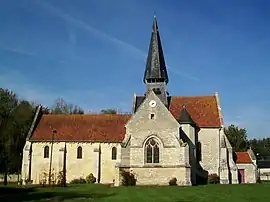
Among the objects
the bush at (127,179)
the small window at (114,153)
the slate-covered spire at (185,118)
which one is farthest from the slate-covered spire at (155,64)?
the bush at (127,179)

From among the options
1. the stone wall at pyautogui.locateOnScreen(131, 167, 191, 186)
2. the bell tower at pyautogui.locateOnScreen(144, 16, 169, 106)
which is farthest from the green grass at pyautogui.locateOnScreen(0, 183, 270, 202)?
the bell tower at pyautogui.locateOnScreen(144, 16, 169, 106)

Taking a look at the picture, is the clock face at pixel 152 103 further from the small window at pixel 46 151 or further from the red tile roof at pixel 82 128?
the small window at pixel 46 151

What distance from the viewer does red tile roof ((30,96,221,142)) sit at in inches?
1777

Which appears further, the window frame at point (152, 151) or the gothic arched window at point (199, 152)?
the gothic arched window at point (199, 152)

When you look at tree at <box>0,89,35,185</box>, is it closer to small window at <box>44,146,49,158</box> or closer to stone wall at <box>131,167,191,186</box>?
small window at <box>44,146,49,158</box>

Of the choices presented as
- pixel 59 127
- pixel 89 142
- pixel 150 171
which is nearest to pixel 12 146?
pixel 59 127

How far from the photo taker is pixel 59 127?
4725cm

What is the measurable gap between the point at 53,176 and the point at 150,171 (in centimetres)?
1264

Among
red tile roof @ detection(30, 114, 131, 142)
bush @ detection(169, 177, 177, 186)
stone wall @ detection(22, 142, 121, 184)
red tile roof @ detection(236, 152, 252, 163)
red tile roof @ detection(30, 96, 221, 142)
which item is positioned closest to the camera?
bush @ detection(169, 177, 177, 186)

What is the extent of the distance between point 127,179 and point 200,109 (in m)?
14.3

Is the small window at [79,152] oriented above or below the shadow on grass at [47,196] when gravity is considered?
above

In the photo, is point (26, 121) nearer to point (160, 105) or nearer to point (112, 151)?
point (112, 151)

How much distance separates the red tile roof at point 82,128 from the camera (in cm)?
4550

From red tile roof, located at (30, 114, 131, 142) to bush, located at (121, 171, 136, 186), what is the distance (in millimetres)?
7314
